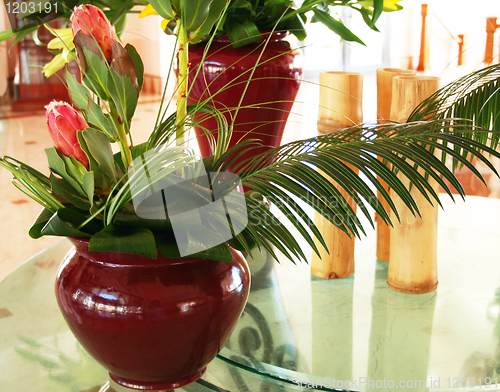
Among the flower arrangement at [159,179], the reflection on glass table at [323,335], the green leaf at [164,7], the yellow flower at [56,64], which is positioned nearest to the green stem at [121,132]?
the flower arrangement at [159,179]

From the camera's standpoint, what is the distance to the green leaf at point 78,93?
46 cm

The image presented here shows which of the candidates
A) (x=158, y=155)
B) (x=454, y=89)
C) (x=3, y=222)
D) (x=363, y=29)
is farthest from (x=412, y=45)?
(x=158, y=155)

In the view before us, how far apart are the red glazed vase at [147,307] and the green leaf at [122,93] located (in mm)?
121

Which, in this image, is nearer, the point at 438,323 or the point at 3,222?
the point at 438,323

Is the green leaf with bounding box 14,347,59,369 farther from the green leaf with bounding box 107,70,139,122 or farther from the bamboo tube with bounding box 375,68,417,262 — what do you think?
the bamboo tube with bounding box 375,68,417,262

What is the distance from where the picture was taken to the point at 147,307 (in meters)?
0.44

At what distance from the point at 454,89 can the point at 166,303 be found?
1.80 feet

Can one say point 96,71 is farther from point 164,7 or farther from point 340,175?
point 340,175

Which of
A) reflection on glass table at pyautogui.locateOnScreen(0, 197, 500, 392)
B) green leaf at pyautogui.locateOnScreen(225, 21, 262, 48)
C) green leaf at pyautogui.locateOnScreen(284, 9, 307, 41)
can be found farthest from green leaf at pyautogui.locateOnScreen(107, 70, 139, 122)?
green leaf at pyautogui.locateOnScreen(284, 9, 307, 41)

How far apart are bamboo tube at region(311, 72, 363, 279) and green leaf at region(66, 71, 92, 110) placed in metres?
0.43

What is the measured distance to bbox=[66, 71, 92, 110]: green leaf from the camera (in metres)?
0.46

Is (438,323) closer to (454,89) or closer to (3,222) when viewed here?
(454,89)

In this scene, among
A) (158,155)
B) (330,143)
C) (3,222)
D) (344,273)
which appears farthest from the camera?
(3,222)

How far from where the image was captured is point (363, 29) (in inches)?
274
